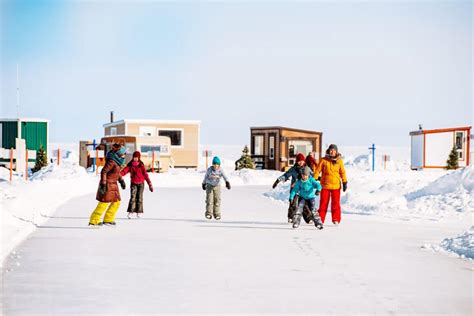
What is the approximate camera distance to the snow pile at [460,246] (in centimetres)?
939

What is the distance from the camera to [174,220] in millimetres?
14641

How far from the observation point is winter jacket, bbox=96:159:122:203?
12748 mm

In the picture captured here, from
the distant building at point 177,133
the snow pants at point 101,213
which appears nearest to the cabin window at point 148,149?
the distant building at point 177,133

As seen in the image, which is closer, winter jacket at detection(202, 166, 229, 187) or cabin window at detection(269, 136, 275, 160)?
winter jacket at detection(202, 166, 229, 187)

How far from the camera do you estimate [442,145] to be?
1865 inches

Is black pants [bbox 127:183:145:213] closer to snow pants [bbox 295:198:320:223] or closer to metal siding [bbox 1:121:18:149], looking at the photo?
snow pants [bbox 295:198:320:223]

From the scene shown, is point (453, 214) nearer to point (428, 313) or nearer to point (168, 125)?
point (428, 313)

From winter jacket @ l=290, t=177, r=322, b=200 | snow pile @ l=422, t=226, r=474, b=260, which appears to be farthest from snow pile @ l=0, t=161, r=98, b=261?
snow pile @ l=422, t=226, r=474, b=260

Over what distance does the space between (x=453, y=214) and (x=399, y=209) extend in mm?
1461

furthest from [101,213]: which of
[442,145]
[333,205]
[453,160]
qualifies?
[442,145]

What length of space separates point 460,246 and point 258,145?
40.3 metres

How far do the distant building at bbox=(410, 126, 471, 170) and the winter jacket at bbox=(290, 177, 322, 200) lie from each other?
117ft

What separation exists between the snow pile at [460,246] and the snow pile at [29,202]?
6.11 meters

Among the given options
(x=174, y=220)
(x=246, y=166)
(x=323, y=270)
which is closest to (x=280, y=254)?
(x=323, y=270)
